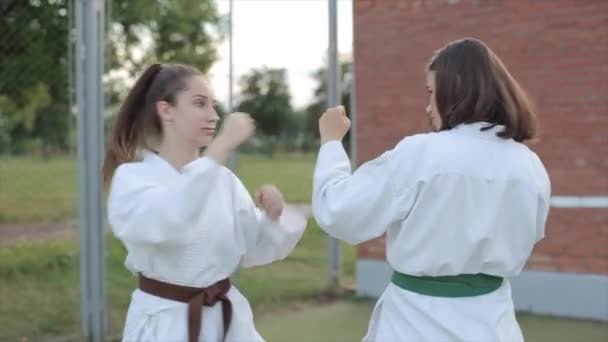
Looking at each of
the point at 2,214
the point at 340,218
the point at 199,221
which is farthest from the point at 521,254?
the point at 2,214

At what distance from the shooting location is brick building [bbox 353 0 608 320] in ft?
17.0

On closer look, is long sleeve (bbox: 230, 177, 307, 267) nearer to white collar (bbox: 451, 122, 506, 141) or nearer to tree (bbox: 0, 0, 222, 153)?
white collar (bbox: 451, 122, 506, 141)

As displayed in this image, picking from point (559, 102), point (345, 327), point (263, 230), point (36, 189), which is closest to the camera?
point (263, 230)

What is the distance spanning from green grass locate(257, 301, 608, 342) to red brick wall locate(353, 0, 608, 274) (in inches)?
16.6

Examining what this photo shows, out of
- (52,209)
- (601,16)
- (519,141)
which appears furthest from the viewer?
(52,209)

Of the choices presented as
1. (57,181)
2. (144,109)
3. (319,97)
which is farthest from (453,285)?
(57,181)

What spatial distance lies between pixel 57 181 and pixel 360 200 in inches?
263

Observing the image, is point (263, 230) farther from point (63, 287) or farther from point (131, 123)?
point (63, 287)

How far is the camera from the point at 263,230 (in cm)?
233

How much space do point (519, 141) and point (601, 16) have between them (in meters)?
3.53

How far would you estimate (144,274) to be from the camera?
2.14m

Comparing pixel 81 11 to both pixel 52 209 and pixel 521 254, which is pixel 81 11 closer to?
pixel 521 254

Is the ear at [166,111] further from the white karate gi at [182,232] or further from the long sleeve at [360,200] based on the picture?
the long sleeve at [360,200]

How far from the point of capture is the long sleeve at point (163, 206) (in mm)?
1934
